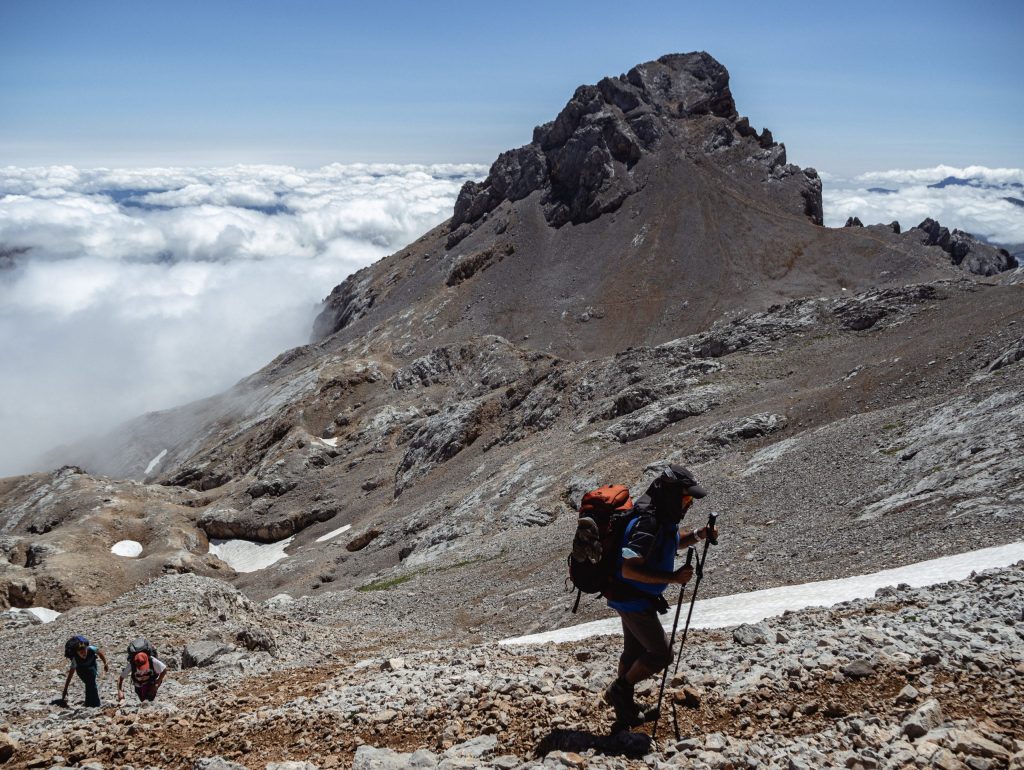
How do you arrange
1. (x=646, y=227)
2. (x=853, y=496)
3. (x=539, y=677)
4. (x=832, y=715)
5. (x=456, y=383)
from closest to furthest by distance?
(x=832, y=715), (x=539, y=677), (x=853, y=496), (x=456, y=383), (x=646, y=227)

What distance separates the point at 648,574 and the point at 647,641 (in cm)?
118

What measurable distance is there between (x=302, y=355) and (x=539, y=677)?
144567 millimetres

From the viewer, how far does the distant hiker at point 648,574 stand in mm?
9570

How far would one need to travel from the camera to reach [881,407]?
40875 millimetres

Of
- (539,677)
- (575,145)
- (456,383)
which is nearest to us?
(539,677)

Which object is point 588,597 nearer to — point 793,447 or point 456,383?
point 793,447

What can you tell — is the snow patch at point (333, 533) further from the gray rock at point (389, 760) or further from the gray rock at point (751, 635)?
the gray rock at point (389, 760)

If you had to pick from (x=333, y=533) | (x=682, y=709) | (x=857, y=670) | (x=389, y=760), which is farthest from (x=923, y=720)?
(x=333, y=533)

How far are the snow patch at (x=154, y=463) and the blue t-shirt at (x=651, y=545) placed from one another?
13533 centimetres

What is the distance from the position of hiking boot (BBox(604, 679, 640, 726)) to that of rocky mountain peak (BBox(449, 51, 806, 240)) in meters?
135

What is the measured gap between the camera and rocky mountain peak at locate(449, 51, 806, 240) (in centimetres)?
14262

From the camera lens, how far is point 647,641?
10.1 m

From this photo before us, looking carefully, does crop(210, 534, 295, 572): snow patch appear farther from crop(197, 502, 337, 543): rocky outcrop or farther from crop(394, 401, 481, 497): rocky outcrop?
crop(394, 401, 481, 497): rocky outcrop

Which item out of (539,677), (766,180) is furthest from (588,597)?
(766,180)
